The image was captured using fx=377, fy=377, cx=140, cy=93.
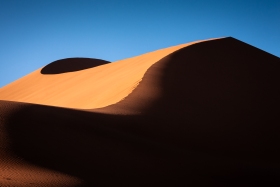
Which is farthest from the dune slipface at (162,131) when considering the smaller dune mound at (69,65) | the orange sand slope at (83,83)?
the smaller dune mound at (69,65)

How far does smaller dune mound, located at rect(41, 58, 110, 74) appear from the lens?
102 feet

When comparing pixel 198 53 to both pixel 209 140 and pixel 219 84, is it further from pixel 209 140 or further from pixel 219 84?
pixel 209 140

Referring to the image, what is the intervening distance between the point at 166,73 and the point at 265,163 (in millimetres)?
5938

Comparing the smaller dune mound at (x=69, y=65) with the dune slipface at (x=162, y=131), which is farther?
the smaller dune mound at (x=69, y=65)

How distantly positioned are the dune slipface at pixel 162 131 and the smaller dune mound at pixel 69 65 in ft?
51.9

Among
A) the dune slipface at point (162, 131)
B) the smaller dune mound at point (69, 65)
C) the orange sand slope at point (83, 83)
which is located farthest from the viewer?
the smaller dune mound at point (69, 65)

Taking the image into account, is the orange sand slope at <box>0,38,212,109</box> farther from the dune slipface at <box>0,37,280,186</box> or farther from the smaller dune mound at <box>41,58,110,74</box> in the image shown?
the dune slipface at <box>0,37,280,186</box>

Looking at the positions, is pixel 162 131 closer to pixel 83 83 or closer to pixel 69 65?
pixel 83 83

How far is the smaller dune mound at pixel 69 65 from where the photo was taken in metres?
31.1

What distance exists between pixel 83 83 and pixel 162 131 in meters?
11.0

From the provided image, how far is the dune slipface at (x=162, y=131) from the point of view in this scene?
5602mm

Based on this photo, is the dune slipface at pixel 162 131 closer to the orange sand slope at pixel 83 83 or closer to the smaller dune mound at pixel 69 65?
the orange sand slope at pixel 83 83

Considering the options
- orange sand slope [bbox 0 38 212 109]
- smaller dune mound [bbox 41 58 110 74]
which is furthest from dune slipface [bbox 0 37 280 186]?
smaller dune mound [bbox 41 58 110 74]

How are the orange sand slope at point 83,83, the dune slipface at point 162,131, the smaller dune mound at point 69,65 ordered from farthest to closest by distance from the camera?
the smaller dune mound at point 69,65 < the orange sand slope at point 83,83 < the dune slipface at point 162,131
